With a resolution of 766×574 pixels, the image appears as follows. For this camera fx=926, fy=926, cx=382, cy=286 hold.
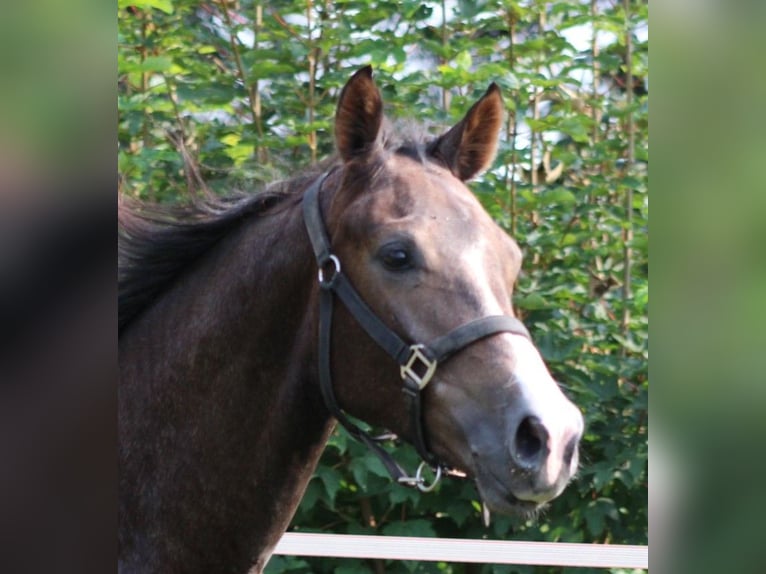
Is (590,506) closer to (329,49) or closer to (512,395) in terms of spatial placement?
(329,49)

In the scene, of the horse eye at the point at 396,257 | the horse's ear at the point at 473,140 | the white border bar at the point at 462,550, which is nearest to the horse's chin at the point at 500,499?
the horse eye at the point at 396,257

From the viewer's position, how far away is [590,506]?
375cm

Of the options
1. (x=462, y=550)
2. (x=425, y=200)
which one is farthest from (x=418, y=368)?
(x=462, y=550)

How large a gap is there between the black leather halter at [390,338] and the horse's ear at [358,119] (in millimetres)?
128

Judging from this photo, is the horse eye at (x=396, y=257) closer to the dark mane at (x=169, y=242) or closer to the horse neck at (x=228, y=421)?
the horse neck at (x=228, y=421)

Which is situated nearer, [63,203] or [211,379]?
[63,203]

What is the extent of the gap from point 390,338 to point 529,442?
33cm

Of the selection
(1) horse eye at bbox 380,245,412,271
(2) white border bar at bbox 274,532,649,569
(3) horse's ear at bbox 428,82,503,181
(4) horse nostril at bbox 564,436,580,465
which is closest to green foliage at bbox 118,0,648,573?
(2) white border bar at bbox 274,532,649,569

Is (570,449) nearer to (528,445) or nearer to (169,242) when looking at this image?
(528,445)

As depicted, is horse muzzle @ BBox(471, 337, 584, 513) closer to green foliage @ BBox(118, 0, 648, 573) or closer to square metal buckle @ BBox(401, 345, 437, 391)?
square metal buckle @ BBox(401, 345, 437, 391)

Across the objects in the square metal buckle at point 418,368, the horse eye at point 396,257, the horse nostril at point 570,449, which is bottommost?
the horse nostril at point 570,449

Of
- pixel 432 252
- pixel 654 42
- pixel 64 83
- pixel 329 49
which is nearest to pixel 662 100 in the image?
pixel 654 42

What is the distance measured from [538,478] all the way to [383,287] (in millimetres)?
450

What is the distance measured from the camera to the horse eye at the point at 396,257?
5.41 feet
